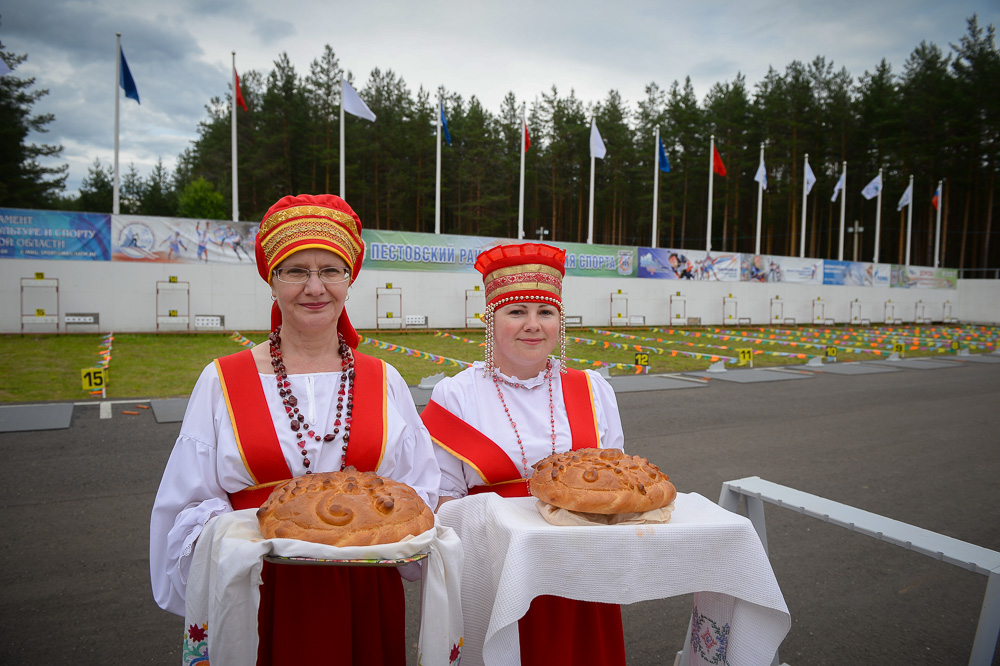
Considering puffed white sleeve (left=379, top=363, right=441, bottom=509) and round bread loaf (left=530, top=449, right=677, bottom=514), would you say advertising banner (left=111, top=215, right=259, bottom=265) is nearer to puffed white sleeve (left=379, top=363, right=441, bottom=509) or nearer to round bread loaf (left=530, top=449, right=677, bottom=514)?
puffed white sleeve (left=379, top=363, right=441, bottom=509)

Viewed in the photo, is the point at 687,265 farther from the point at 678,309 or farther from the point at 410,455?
the point at 410,455

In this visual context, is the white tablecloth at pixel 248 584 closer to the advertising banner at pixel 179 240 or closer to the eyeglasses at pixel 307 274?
the eyeglasses at pixel 307 274

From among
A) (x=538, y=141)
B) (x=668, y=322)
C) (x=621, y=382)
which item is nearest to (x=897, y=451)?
(x=621, y=382)

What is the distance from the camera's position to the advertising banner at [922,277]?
118 feet

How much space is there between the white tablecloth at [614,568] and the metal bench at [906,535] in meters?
1.14

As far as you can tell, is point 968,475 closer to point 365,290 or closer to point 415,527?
point 415,527

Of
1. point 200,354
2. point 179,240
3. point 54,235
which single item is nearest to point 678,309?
point 200,354

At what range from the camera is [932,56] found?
1702 inches

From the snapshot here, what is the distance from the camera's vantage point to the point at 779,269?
3133 cm

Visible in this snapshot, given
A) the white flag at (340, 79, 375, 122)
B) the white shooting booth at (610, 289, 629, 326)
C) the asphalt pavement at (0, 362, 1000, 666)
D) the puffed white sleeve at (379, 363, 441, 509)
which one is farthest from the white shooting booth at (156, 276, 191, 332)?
the puffed white sleeve at (379, 363, 441, 509)

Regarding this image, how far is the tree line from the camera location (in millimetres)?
38562

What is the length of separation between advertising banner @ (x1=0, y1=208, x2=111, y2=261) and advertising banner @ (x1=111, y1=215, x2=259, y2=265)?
1.18ft

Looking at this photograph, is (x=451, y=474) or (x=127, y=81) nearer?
(x=451, y=474)

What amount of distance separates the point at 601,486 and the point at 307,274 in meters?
1.19
